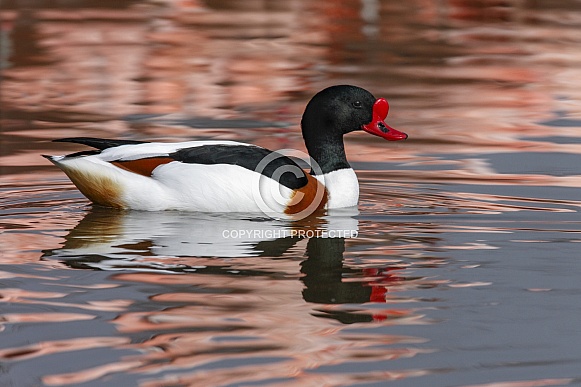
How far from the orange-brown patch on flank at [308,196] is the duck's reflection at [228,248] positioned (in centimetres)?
10

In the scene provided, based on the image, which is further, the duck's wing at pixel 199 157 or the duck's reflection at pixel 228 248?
the duck's wing at pixel 199 157

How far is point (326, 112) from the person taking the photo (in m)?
8.67

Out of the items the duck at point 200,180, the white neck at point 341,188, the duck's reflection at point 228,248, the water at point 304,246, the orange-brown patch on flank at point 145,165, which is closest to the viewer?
the water at point 304,246

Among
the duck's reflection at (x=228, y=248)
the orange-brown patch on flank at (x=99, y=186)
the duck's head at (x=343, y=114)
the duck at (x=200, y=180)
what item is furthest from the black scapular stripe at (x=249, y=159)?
the duck's head at (x=343, y=114)

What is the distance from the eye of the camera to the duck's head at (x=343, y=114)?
28.4ft

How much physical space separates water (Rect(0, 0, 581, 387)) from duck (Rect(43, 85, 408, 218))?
0.12m

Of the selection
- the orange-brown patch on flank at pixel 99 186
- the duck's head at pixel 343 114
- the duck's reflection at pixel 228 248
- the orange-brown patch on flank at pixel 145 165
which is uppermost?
the duck's head at pixel 343 114

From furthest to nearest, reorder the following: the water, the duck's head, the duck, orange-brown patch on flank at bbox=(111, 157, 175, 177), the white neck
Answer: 1. the duck's head
2. the white neck
3. orange-brown patch on flank at bbox=(111, 157, 175, 177)
4. the duck
5. the water

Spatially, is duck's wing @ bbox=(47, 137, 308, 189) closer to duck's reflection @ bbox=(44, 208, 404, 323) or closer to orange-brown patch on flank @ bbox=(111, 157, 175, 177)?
orange-brown patch on flank @ bbox=(111, 157, 175, 177)

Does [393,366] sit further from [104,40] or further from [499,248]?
[104,40]

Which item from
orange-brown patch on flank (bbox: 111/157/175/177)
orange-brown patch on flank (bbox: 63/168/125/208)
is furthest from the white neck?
orange-brown patch on flank (bbox: 63/168/125/208)

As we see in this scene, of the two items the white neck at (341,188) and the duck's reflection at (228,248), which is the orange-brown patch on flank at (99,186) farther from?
the white neck at (341,188)

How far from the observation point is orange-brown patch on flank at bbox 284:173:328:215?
319 inches

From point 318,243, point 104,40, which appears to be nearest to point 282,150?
point 318,243
